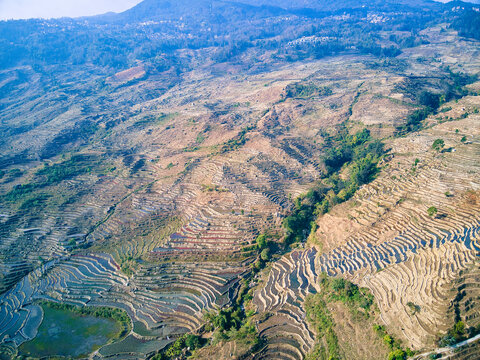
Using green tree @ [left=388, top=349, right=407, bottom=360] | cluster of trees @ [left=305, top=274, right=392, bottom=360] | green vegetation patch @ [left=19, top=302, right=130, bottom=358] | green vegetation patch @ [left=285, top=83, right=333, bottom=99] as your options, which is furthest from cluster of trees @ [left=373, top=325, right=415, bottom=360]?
green vegetation patch @ [left=285, top=83, right=333, bottom=99]

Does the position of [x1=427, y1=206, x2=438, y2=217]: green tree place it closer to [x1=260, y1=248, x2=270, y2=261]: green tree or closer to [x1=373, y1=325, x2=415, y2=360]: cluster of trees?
[x1=373, y1=325, x2=415, y2=360]: cluster of trees

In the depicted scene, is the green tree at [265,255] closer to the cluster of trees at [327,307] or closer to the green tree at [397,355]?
the cluster of trees at [327,307]

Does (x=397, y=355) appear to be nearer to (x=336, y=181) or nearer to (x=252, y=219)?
(x=252, y=219)

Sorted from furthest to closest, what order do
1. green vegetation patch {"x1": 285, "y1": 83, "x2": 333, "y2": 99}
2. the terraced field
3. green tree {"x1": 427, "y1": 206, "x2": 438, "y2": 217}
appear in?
green vegetation patch {"x1": 285, "y1": 83, "x2": 333, "y2": 99} < green tree {"x1": 427, "y1": 206, "x2": 438, "y2": 217} < the terraced field

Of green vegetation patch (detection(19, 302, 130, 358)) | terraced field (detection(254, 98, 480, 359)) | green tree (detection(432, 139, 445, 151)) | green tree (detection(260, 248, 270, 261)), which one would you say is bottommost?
green vegetation patch (detection(19, 302, 130, 358))

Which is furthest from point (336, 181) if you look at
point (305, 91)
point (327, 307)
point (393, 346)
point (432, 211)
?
point (305, 91)

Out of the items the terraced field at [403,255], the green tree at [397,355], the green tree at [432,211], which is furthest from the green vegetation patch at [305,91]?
the green tree at [397,355]

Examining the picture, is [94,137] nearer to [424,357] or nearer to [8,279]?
[8,279]

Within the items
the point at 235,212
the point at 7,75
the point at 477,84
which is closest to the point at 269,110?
the point at 235,212
